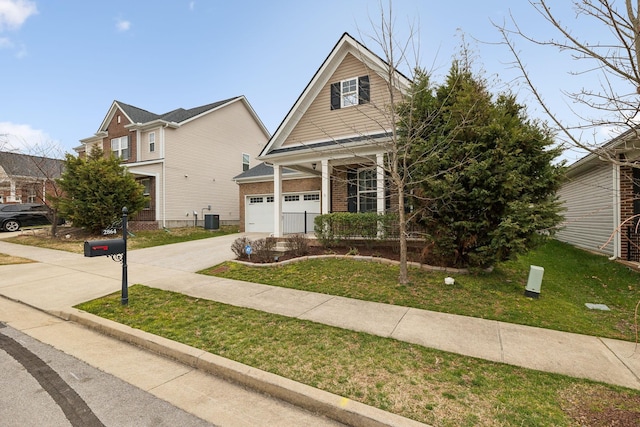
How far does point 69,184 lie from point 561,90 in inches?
733

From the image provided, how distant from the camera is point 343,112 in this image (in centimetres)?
1178

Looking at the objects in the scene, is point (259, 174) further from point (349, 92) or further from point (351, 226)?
point (351, 226)

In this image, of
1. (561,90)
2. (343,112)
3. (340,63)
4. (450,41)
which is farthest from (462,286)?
(340,63)

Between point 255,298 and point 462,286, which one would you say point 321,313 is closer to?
point 255,298

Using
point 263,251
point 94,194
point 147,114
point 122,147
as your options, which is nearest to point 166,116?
point 147,114

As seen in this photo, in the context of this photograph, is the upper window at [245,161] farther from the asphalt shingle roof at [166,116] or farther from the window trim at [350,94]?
the window trim at [350,94]

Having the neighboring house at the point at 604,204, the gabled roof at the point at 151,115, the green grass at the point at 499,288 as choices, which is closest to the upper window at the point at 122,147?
the gabled roof at the point at 151,115

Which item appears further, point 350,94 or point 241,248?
point 350,94

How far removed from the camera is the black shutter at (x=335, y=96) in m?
12.0

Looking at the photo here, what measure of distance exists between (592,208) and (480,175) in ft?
28.3

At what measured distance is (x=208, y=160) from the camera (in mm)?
21047

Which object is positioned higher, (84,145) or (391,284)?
(84,145)

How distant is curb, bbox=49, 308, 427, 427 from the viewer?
2.52 meters

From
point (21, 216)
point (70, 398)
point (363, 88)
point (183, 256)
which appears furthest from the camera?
point (21, 216)
